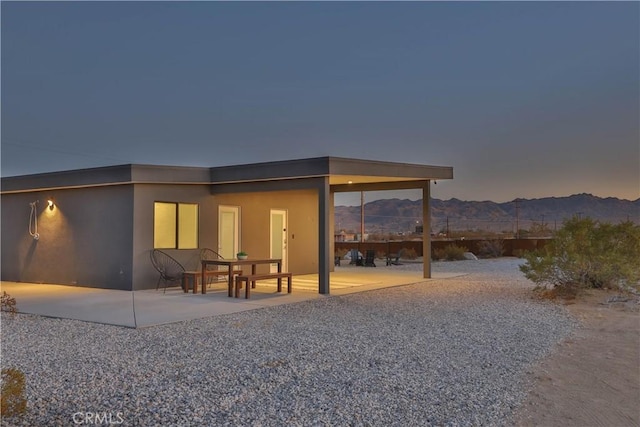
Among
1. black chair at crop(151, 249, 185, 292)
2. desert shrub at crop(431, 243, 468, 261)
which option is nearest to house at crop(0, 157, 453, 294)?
black chair at crop(151, 249, 185, 292)

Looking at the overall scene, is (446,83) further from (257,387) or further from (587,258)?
(257,387)

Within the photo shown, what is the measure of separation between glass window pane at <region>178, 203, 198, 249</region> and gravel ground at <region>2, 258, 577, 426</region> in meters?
4.53

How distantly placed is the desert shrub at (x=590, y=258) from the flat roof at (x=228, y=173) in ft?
11.5

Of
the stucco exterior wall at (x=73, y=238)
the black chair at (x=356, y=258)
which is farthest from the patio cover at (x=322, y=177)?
the black chair at (x=356, y=258)

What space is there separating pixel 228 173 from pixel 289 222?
3293mm

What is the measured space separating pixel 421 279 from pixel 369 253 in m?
5.49

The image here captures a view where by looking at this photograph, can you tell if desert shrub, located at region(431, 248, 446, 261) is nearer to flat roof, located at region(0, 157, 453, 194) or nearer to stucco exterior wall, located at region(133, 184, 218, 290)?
flat roof, located at region(0, 157, 453, 194)

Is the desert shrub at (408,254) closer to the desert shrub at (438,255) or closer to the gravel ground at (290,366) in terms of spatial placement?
the desert shrub at (438,255)

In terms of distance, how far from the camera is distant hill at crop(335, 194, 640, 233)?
60312 millimetres

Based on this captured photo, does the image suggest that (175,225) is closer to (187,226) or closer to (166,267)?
(187,226)

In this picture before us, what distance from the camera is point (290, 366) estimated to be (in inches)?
186

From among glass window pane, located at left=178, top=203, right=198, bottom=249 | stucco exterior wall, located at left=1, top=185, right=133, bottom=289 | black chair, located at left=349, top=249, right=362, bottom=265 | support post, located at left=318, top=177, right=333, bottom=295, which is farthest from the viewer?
black chair, located at left=349, top=249, right=362, bottom=265

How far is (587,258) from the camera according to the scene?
9.91 m

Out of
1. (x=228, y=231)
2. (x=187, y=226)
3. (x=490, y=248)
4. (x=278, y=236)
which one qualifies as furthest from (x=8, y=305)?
(x=490, y=248)
